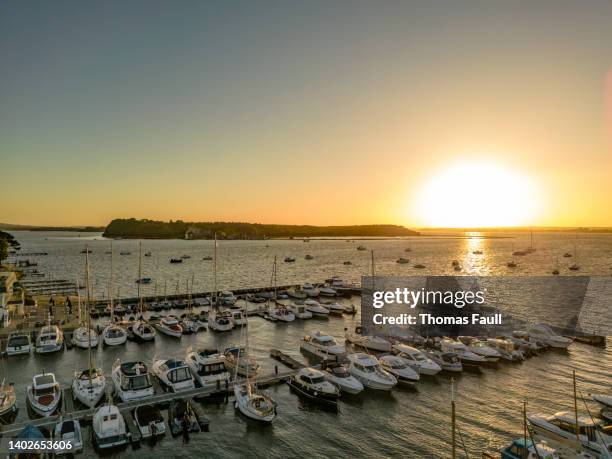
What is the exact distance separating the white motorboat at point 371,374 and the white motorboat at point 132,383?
568 inches

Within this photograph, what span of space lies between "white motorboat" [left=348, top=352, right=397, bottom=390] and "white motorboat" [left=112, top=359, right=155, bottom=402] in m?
14.4

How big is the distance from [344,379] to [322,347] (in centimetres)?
860

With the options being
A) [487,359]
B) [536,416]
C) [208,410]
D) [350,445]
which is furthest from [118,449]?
[487,359]

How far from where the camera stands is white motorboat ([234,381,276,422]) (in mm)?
24719

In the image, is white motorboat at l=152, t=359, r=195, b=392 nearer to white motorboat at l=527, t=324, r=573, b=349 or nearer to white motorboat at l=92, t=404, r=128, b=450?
white motorboat at l=92, t=404, r=128, b=450

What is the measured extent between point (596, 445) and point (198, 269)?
387ft

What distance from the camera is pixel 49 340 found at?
3922 cm

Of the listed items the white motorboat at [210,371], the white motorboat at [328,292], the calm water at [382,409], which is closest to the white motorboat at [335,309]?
the white motorboat at [328,292]

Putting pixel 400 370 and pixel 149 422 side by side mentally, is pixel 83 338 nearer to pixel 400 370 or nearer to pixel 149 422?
pixel 149 422

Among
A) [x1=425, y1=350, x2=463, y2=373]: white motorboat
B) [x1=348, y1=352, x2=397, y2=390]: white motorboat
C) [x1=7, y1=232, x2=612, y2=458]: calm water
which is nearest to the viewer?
[x1=7, y1=232, x2=612, y2=458]: calm water

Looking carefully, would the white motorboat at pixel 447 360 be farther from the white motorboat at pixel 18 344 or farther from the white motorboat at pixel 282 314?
the white motorboat at pixel 18 344

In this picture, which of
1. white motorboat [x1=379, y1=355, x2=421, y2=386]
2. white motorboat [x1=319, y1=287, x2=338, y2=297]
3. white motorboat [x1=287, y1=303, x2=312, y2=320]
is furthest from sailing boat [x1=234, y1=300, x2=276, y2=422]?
white motorboat [x1=319, y1=287, x2=338, y2=297]

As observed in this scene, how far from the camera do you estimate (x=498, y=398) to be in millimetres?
29266

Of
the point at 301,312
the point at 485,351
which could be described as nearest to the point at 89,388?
the point at 485,351
